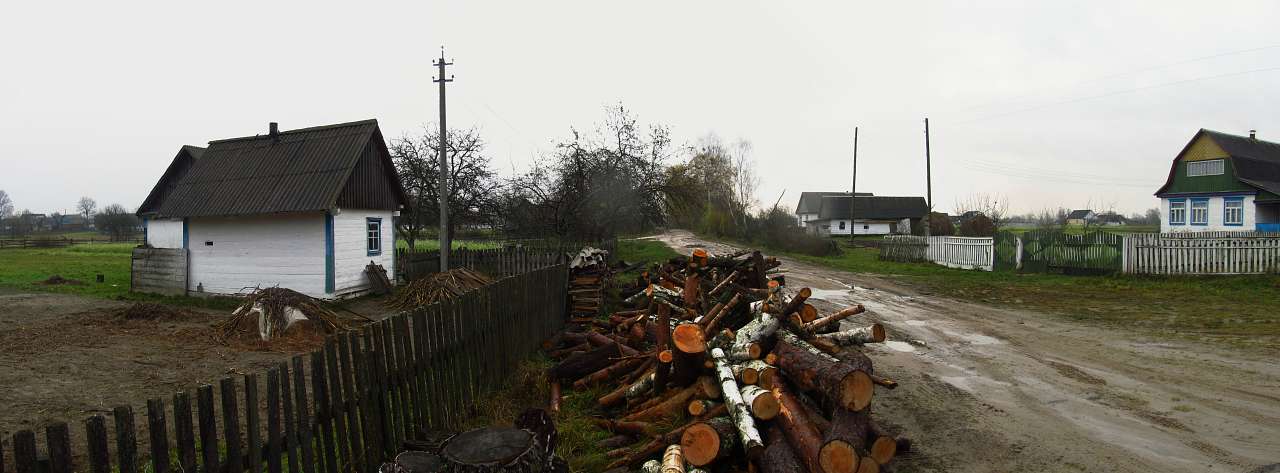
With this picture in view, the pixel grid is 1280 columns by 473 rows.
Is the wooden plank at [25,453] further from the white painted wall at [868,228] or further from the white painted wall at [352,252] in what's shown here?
the white painted wall at [868,228]

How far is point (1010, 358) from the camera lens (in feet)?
28.0

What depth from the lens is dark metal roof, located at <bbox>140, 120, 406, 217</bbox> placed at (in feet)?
53.0

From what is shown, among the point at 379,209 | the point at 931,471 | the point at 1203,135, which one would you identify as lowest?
the point at 931,471

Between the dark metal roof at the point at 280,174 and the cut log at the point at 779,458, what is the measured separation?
14.0 metres

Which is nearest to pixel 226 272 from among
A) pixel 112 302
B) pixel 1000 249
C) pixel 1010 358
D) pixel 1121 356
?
pixel 112 302

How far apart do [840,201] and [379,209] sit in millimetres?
56832

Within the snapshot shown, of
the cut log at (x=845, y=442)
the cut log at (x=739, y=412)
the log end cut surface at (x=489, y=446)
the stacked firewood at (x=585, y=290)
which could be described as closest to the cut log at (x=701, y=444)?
the cut log at (x=739, y=412)

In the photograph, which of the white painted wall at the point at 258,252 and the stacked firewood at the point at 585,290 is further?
the white painted wall at the point at 258,252

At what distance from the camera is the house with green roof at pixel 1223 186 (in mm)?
31875

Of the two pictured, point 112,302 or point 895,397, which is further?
point 112,302

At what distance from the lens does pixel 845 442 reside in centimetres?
390

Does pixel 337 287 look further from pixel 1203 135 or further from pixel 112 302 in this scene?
pixel 1203 135

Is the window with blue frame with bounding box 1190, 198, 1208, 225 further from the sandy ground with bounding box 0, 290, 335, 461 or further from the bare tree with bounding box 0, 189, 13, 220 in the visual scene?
the bare tree with bounding box 0, 189, 13, 220

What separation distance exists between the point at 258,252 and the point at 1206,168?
45887mm
